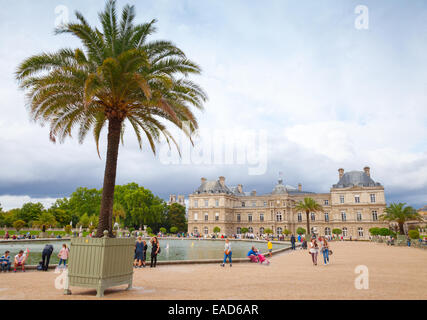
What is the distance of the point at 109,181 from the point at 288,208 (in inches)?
2680

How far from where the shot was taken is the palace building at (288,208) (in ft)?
216

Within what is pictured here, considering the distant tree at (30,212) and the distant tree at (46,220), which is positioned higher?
the distant tree at (30,212)

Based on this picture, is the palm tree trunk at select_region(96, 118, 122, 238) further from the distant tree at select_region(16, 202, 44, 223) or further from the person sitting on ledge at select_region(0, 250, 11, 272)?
the distant tree at select_region(16, 202, 44, 223)

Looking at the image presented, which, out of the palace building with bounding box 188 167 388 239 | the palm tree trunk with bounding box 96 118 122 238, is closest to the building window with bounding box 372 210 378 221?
the palace building with bounding box 188 167 388 239

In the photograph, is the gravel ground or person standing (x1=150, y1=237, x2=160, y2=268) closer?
the gravel ground

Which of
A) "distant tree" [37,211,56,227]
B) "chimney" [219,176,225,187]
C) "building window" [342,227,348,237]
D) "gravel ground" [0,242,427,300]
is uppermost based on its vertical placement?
"chimney" [219,176,225,187]

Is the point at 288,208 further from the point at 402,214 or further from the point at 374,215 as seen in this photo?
the point at 402,214

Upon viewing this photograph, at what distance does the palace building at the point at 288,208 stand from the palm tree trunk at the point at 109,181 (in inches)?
2545

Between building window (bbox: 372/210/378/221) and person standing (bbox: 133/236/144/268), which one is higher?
building window (bbox: 372/210/378/221)

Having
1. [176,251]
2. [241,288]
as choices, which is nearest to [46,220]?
[176,251]

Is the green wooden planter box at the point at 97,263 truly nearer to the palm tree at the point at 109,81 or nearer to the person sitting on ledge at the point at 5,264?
the palm tree at the point at 109,81

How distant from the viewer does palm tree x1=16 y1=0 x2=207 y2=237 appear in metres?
9.81

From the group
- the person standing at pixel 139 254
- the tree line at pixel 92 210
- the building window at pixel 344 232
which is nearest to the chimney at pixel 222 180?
the tree line at pixel 92 210
